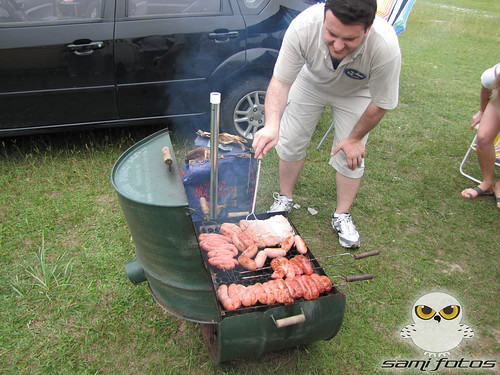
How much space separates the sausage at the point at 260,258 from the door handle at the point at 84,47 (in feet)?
9.01

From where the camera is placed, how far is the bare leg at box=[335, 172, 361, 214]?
3.25 m

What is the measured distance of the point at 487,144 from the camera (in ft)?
12.1

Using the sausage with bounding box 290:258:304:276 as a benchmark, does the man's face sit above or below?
above

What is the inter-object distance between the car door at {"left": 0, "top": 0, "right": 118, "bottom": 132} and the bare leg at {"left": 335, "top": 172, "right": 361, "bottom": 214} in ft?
8.33

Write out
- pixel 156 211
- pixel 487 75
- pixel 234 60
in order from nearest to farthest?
pixel 156 211 → pixel 487 75 → pixel 234 60

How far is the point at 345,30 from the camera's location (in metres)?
2.05

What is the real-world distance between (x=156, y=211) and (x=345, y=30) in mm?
1460

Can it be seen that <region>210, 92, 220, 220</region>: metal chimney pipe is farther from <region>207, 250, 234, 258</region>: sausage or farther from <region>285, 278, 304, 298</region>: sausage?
<region>285, 278, 304, 298</region>: sausage

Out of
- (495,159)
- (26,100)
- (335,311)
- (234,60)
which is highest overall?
(234,60)

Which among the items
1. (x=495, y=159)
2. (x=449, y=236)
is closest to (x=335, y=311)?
(x=449, y=236)

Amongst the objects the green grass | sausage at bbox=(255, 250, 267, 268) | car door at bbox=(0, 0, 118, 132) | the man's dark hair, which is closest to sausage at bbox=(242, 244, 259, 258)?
sausage at bbox=(255, 250, 267, 268)

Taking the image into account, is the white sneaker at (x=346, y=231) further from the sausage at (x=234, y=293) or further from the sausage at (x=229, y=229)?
the sausage at (x=234, y=293)

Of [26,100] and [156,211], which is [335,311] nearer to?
[156,211]

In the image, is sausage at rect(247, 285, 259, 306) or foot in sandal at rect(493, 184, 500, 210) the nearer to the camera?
sausage at rect(247, 285, 259, 306)
